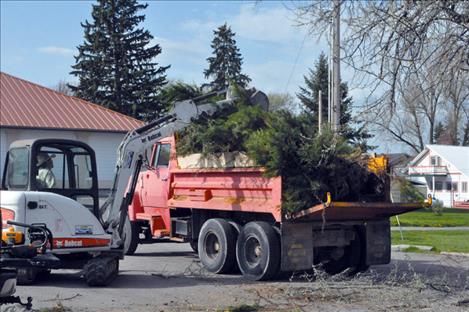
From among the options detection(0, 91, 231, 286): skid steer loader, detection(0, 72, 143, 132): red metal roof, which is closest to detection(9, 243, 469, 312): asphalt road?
detection(0, 91, 231, 286): skid steer loader

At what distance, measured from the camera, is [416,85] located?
1041 centimetres

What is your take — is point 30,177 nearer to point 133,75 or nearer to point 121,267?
point 121,267

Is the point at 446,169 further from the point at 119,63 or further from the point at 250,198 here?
the point at 250,198

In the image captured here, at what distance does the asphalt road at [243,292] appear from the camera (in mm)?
10430

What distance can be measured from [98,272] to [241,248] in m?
2.73

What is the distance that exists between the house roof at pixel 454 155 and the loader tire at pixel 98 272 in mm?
58902

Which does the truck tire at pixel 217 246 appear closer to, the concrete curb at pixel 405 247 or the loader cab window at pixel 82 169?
the loader cab window at pixel 82 169

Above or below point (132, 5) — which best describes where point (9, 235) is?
below

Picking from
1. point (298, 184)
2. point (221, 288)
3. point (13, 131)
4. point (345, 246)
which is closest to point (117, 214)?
point (221, 288)

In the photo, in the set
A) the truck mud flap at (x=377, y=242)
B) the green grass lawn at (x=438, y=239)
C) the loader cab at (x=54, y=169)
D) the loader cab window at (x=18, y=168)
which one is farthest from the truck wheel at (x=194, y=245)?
the green grass lawn at (x=438, y=239)

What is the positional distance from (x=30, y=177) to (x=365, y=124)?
5.79 m

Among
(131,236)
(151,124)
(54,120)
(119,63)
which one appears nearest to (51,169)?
(151,124)

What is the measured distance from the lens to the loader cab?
12.5 m

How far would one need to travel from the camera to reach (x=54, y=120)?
3647 cm
